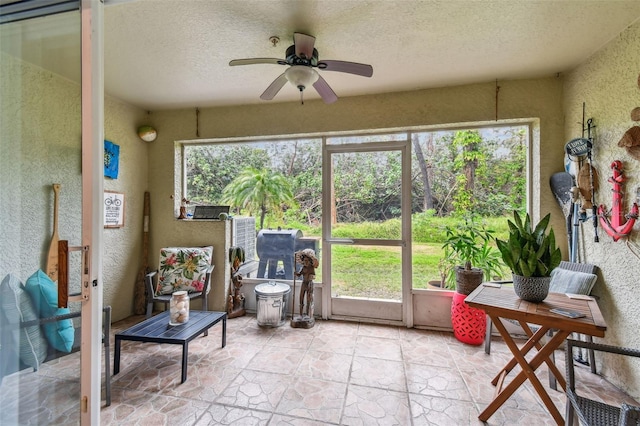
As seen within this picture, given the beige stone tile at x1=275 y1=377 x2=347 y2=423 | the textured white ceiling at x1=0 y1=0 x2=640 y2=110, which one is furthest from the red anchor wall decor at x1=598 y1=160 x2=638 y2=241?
the beige stone tile at x1=275 y1=377 x2=347 y2=423

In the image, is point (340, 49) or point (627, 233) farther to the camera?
point (340, 49)

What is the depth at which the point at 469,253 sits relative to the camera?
2.65 m

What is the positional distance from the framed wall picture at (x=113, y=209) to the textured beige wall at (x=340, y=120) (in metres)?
0.39

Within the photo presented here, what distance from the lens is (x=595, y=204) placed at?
2059mm

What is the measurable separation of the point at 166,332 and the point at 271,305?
1.05 m

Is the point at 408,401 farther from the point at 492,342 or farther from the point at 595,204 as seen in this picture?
the point at 595,204

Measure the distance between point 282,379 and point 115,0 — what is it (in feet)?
7.69

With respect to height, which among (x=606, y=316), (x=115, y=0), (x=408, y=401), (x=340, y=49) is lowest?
(x=408, y=401)

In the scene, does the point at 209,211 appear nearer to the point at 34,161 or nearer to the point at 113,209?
the point at 113,209

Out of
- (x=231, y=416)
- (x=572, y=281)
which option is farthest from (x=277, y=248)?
(x=572, y=281)

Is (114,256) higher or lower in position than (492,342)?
higher

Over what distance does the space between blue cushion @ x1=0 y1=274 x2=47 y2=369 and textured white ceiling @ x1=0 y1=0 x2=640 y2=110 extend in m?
0.96

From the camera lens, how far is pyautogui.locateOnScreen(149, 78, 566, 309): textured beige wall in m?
2.52

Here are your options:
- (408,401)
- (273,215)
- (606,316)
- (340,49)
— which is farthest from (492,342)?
(340,49)
